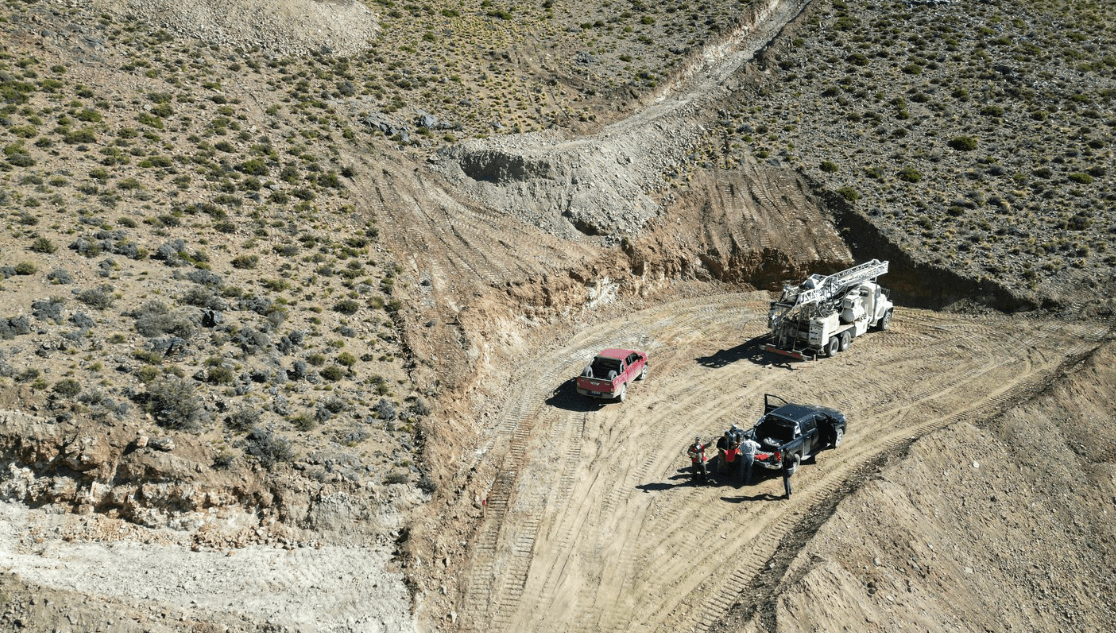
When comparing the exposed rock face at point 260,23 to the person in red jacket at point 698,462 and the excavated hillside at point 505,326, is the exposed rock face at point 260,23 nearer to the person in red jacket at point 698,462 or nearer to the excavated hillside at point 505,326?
the excavated hillside at point 505,326

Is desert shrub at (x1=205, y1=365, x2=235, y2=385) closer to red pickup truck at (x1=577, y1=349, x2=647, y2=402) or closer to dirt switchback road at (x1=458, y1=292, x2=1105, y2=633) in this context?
dirt switchback road at (x1=458, y1=292, x2=1105, y2=633)

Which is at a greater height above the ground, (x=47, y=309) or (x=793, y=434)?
(x=793, y=434)

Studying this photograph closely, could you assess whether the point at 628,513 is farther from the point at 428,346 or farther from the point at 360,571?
the point at 428,346

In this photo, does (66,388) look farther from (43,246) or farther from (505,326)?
(505,326)

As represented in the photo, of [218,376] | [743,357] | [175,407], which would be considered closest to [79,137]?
[218,376]

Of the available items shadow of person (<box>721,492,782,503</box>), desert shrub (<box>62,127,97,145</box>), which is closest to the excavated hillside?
shadow of person (<box>721,492,782,503</box>)

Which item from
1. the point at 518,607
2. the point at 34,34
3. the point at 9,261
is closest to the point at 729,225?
the point at 518,607
